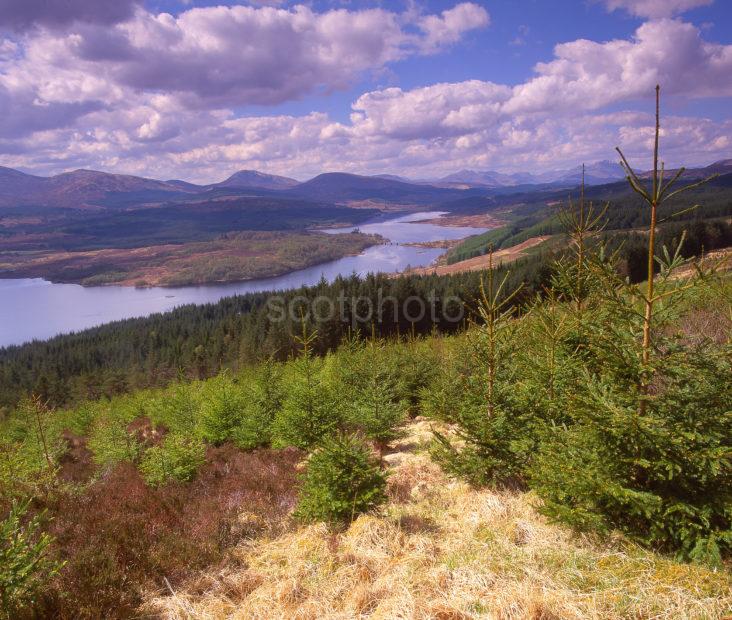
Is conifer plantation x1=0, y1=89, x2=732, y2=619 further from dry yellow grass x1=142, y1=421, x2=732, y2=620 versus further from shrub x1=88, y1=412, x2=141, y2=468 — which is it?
shrub x1=88, y1=412, x2=141, y2=468

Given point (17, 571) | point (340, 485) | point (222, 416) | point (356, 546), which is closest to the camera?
point (17, 571)

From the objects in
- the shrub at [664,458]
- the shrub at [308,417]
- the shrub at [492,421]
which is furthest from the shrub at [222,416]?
the shrub at [664,458]

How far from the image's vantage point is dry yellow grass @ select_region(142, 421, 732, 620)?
15.6 feet

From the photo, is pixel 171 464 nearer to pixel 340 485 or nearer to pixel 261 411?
pixel 261 411

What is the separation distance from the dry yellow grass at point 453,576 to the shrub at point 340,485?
11.6 inches

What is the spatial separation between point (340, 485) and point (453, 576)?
2480 millimetres

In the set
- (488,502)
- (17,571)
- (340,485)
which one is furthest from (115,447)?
(488,502)

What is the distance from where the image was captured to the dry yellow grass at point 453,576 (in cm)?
476

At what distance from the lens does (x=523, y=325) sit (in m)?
9.75

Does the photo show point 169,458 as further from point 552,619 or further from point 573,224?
point 573,224

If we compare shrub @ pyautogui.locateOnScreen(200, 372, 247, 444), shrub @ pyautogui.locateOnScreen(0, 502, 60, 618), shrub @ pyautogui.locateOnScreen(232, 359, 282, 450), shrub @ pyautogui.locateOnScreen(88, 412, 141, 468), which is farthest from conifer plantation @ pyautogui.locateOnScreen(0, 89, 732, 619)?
shrub @ pyautogui.locateOnScreen(200, 372, 247, 444)

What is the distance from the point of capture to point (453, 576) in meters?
5.59

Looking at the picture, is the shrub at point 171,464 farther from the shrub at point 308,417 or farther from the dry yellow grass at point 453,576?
the dry yellow grass at point 453,576

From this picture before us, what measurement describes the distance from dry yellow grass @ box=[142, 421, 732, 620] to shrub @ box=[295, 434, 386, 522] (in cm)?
29
